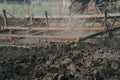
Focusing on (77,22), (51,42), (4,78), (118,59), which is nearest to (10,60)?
(4,78)

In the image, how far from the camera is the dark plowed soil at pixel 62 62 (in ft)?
26.0

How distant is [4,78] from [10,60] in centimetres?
172

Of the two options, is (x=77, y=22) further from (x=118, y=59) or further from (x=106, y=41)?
(x=118, y=59)

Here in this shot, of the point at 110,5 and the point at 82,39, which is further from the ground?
the point at 110,5

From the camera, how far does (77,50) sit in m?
10.5

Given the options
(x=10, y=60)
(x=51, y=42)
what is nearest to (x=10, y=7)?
(x=51, y=42)

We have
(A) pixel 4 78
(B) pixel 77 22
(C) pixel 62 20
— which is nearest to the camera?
(A) pixel 4 78

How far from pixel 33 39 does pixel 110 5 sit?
6.37 metres

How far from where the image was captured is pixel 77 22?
1439 centimetres

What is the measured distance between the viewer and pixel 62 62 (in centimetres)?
910

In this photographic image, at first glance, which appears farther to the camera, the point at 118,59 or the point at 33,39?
the point at 33,39

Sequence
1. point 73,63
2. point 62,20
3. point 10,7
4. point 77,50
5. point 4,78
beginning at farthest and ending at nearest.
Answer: point 10,7, point 62,20, point 77,50, point 73,63, point 4,78

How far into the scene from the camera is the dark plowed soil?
312 inches

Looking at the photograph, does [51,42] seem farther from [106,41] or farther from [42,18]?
[42,18]
